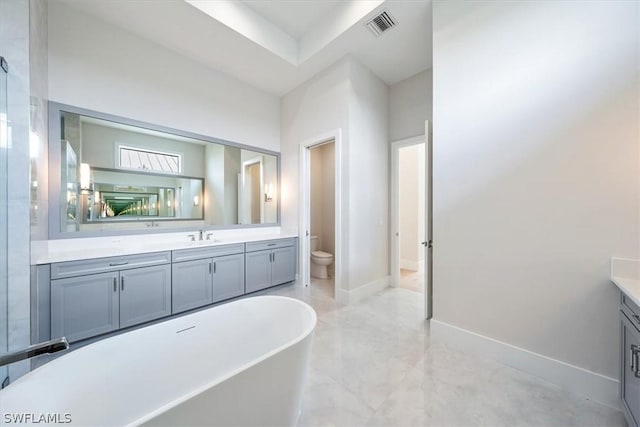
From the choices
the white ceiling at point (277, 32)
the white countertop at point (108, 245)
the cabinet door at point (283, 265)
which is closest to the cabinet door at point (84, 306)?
the white countertop at point (108, 245)

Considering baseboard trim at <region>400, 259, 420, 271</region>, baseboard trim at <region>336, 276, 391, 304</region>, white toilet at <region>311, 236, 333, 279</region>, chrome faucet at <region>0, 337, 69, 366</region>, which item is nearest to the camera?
chrome faucet at <region>0, 337, 69, 366</region>

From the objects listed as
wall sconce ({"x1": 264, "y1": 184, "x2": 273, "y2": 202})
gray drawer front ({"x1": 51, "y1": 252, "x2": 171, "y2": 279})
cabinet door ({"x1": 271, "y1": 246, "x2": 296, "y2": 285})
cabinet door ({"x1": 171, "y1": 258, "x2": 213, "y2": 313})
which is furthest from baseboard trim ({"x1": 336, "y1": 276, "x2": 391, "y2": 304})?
gray drawer front ({"x1": 51, "y1": 252, "x2": 171, "y2": 279})

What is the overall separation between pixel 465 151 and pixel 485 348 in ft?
5.47

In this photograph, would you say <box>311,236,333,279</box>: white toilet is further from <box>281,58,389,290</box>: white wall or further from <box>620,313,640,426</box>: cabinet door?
<box>620,313,640,426</box>: cabinet door

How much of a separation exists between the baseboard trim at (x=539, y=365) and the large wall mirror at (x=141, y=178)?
2.95m

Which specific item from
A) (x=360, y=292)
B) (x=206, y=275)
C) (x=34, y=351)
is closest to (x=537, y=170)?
(x=360, y=292)

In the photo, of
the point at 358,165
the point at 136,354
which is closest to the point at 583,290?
the point at 358,165

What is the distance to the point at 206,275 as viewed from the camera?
2729mm

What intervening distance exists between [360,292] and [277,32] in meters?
3.55

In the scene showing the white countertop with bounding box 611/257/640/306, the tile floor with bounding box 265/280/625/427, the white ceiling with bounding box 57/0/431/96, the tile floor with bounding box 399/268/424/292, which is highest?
the white ceiling with bounding box 57/0/431/96

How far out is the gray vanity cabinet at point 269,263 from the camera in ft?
10.3

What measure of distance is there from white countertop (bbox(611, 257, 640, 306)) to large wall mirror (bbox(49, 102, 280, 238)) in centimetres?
366

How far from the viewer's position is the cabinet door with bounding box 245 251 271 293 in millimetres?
3124

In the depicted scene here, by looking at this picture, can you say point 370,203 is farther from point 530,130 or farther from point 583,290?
point 583,290
